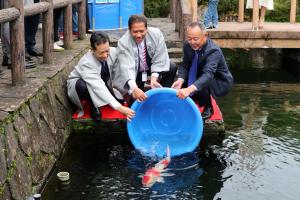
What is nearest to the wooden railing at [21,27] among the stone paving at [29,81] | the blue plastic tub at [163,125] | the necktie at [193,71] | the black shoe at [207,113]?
the stone paving at [29,81]

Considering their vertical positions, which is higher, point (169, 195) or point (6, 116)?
point (6, 116)

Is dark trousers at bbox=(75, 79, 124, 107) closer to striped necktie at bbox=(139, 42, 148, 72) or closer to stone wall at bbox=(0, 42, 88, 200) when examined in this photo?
stone wall at bbox=(0, 42, 88, 200)

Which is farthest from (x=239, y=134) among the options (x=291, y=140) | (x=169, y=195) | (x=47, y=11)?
(x=47, y=11)

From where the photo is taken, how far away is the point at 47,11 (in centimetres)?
658

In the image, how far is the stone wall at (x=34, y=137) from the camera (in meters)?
4.25

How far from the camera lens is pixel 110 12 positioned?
1107 cm

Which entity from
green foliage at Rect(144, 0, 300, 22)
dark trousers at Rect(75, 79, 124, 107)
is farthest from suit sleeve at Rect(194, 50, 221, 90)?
green foliage at Rect(144, 0, 300, 22)

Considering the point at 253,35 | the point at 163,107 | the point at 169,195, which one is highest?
the point at 253,35

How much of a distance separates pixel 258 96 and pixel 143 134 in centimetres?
349

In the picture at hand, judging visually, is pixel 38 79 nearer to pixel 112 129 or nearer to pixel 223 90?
pixel 112 129

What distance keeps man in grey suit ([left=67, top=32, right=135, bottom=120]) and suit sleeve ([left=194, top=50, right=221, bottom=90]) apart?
86 centimetres

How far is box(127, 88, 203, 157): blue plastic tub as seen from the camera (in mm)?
6012

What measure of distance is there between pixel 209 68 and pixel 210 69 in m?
0.02

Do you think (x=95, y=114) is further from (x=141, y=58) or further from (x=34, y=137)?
(x=34, y=137)
